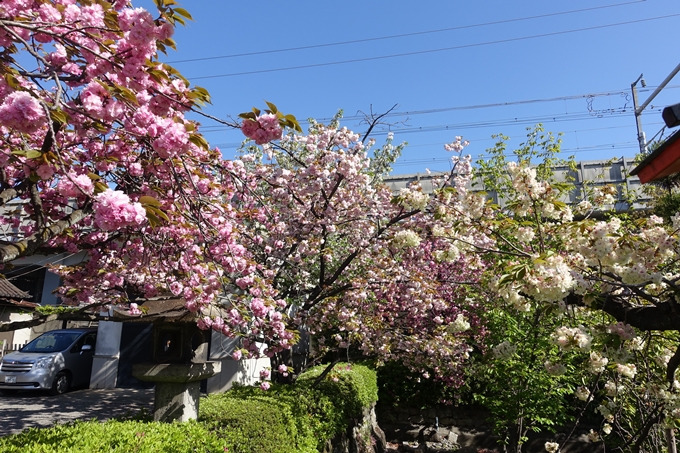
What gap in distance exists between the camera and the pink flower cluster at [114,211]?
238 cm

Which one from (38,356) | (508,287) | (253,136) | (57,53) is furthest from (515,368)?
(38,356)

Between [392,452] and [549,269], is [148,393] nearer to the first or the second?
[392,452]

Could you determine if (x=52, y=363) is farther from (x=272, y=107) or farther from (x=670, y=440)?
(x=670, y=440)

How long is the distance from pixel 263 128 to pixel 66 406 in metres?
9.40

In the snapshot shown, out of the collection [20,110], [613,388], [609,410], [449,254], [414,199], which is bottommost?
[609,410]

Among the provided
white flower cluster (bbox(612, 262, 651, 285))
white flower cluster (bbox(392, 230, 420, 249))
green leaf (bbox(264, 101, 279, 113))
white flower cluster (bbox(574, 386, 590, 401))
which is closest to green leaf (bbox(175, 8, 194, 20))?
green leaf (bbox(264, 101, 279, 113))

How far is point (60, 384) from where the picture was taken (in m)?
11.1

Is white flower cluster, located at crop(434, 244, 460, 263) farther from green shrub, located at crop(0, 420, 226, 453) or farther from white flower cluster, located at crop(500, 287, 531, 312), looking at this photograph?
green shrub, located at crop(0, 420, 226, 453)

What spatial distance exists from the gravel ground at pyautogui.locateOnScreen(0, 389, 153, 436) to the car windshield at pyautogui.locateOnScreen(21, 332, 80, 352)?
112cm

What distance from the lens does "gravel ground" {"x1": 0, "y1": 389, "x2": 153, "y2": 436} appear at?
791 centimetres

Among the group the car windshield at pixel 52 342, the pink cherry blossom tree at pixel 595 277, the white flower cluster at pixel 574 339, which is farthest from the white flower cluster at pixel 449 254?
the car windshield at pixel 52 342

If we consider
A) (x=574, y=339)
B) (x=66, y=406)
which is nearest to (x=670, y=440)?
(x=574, y=339)

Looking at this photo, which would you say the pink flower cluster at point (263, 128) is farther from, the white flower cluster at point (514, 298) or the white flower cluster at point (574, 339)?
the white flower cluster at point (574, 339)

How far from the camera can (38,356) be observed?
10852mm
